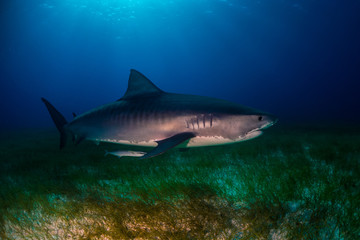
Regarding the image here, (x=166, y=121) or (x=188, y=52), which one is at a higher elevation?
(x=188, y=52)

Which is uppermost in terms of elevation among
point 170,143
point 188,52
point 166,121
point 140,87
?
point 188,52

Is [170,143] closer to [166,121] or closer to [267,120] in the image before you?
[166,121]

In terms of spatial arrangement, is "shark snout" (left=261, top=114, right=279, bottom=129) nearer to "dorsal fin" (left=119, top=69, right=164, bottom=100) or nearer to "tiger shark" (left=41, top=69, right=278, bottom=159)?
"tiger shark" (left=41, top=69, right=278, bottom=159)

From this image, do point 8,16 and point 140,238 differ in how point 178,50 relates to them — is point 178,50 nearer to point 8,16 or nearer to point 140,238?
point 8,16

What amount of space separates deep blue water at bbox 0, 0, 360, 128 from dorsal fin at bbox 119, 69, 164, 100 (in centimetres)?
2310

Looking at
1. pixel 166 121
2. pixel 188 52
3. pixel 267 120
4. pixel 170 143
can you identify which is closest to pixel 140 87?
pixel 166 121

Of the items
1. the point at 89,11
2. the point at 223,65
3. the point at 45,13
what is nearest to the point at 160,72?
the point at 223,65

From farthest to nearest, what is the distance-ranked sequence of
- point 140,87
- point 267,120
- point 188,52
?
point 188,52 < point 140,87 < point 267,120

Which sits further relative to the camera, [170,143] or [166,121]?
[166,121]

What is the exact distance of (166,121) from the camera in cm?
303

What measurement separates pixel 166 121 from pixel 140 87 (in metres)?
1.30

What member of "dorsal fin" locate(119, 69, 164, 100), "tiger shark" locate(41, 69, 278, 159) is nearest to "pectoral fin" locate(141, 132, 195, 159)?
"tiger shark" locate(41, 69, 278, 159)

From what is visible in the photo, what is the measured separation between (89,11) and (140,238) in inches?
3755

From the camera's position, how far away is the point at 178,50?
139875 millimetres
